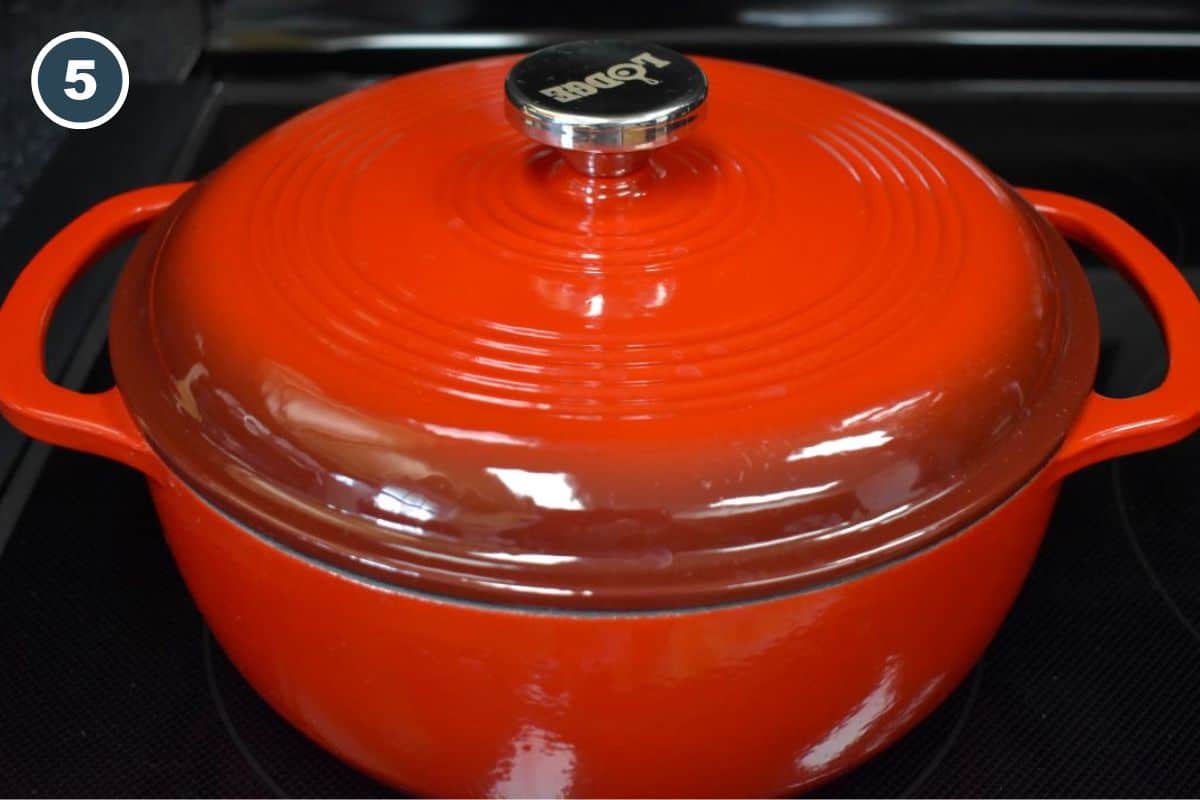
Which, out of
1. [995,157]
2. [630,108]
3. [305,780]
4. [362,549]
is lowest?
[305,780]

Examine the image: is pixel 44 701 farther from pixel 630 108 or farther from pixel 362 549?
pixel 630 108

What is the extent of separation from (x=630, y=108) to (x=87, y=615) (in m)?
0.55

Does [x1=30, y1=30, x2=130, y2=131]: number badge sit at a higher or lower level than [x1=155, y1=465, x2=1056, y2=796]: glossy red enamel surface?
higher

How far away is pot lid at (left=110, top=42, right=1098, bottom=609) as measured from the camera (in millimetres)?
600

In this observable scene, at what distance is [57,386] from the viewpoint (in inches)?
29.0

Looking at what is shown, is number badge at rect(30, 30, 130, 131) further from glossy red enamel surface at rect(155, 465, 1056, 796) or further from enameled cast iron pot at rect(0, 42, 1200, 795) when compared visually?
glossy red enamel surface at rect(155, 465, 1056, 796)

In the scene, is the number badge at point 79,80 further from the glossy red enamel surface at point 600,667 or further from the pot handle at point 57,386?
the glossy red enamel surface at point 600,667

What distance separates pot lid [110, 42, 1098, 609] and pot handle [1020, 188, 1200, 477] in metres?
0.03

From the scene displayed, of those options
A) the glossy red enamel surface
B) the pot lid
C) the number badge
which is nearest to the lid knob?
the pot lid

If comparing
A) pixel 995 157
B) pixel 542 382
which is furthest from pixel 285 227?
pixel 995 157

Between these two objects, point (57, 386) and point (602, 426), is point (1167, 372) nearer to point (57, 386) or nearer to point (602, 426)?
point (602, 426)

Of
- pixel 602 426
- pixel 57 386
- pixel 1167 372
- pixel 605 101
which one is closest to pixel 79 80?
pixel 57 386

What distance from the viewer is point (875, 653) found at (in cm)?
67

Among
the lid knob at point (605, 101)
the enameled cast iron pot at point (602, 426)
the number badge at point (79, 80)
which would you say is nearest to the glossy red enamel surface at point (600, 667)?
the enameled cast iron pot at point (602, 426)
